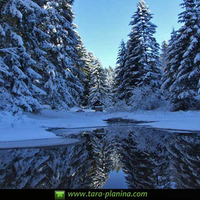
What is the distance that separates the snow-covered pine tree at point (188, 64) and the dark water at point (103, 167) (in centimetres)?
1361

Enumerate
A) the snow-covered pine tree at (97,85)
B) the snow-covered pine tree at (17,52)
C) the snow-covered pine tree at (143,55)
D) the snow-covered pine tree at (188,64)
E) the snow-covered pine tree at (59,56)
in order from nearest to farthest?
1. the snow-covered pine tree at (17,52)
2. the snow-covered pine tree at (188,64)
3. the snow-covered pine tree at (59,56)
4. the snow-covered pine tree at (143,55)
5. the snow-covered pine tree at (97,85)

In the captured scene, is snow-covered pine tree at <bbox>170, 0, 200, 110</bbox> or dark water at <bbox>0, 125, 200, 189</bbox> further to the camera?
snow-covered pine tree at <bbox>170, 0, 200, 110</bbox>

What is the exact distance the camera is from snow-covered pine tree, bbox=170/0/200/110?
18.2 m

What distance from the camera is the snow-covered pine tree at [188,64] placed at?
59.6 ft

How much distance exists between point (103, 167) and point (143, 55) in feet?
79.6

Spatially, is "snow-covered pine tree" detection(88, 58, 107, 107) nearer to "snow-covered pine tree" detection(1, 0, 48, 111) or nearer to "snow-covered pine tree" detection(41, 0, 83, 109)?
"snow-covered pine tree" detection(41, 0, 83, 109)

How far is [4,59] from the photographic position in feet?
38.5

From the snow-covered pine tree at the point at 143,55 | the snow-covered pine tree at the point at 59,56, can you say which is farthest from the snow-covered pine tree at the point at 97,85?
the snow-covered pine tree at the point at 59,56

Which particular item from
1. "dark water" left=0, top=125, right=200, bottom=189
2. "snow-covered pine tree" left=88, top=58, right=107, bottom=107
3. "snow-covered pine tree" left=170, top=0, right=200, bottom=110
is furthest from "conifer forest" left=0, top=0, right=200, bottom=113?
"snow-covered pine tree" left=88, top=58, right=107, bottom=107

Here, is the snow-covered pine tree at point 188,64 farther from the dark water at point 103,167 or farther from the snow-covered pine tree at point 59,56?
the dark water at point 103,167

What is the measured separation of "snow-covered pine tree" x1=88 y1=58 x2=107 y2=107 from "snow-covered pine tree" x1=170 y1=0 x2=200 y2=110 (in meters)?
21.9

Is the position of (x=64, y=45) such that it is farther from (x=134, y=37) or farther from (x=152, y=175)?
(x=152, y=175)
